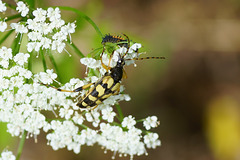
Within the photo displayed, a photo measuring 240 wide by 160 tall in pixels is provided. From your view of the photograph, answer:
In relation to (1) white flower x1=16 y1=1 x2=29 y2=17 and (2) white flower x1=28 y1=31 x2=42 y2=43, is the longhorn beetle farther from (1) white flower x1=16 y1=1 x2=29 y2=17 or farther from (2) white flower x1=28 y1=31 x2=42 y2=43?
(1) white flower x1=16 y1=1 x2=29 y2=17

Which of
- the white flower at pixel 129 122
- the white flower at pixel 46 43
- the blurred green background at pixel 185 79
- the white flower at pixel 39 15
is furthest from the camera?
the blurred green background at pixel 185 79

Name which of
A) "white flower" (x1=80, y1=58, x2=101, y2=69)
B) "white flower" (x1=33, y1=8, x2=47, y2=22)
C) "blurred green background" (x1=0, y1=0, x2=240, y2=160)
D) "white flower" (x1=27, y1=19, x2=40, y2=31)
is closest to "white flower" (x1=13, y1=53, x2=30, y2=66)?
"white flower" (x1=27, y1=19, x2=40, y2=31)

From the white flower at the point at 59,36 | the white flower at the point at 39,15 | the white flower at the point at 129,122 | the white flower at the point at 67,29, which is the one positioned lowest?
the white flower at the point at 129,122

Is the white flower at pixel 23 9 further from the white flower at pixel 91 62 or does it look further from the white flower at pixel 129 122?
the white flower at pixel 129 122

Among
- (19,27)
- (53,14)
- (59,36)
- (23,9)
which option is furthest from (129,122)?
(23,9)

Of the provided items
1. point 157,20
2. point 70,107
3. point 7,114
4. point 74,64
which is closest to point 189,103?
point 157,20

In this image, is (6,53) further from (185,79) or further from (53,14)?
(185,79)

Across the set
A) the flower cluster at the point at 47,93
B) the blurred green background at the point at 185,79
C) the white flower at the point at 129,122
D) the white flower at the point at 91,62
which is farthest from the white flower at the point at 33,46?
the blurred green background at the point at 185,79

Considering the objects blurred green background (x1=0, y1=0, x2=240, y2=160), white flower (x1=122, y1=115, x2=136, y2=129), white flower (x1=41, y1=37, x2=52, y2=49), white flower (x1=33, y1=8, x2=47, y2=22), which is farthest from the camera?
blurred green background (x1=0, y1=0, x2=240, y2=160)
